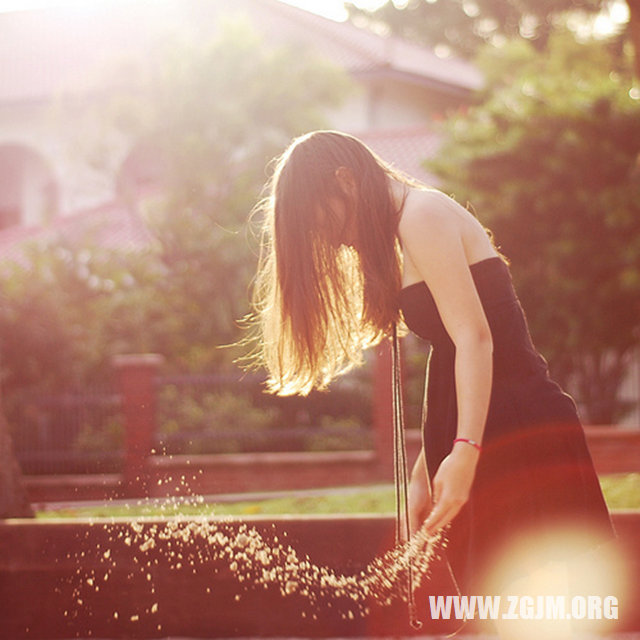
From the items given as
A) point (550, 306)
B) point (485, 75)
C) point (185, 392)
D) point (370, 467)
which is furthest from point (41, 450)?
point (485, 75)

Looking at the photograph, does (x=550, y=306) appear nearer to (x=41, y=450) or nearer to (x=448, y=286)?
(x=41, y=450)

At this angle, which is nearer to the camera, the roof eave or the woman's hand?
the woman's hand

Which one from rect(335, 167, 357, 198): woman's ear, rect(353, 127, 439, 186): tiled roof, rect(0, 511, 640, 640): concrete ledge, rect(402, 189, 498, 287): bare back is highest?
rect(353, 127, 439, 186): tiled roof

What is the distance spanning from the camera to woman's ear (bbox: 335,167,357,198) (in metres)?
2.90

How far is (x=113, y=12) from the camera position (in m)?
32.1

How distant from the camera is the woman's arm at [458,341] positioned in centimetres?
268

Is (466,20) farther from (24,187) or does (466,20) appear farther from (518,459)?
(518,459)

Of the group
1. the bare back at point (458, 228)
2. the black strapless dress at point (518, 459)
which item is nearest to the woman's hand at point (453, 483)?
the black strapless dress at point (518, 459)

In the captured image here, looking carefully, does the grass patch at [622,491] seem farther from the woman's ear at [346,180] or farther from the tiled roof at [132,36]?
the tiled roof at [132,36]

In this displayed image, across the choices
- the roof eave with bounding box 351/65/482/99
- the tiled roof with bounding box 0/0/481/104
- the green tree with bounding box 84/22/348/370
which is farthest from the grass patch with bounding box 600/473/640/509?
the roof eave with bounding box 351/65/482/99

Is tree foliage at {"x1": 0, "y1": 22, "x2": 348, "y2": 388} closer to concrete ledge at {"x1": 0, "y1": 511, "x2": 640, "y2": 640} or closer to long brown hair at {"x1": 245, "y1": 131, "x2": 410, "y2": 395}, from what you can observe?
concrete ledge at {"x1": 0, "y1": 511, "x2": 640, "y2": 640}

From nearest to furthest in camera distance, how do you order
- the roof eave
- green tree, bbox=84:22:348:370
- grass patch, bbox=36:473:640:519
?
1. grass patch, bbox=36:473:640:519
2. green tree, bbox=84:22:348:370
3. the roof eave

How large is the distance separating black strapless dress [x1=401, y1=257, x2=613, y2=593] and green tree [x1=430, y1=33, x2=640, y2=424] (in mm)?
10431

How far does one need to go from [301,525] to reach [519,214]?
32.4 ft
